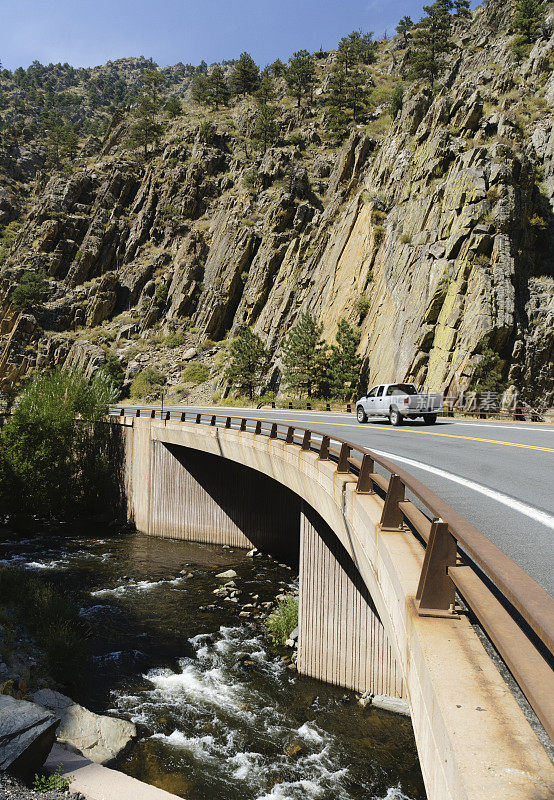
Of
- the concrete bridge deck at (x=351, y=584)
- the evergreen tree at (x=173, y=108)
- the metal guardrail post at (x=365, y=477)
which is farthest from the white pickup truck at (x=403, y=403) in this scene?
the evergreen tree at (x=173, y=108)

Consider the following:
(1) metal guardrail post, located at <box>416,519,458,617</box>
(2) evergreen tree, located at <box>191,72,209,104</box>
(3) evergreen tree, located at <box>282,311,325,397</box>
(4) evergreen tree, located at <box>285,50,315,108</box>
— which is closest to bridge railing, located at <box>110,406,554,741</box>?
(1) metal guardrail post, located at <box>416,519,458,617</box>

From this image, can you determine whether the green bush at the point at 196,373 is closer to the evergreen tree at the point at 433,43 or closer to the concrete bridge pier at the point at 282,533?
→ the concrete bridge pier at the point at 282,533

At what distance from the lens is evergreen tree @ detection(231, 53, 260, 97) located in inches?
3799

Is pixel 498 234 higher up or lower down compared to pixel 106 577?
higher up

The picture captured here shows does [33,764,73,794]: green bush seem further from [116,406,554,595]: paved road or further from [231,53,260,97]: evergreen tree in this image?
[231,53,260,97]: evergreen tree

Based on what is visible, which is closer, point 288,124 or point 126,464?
point 126,464

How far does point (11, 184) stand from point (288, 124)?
57.2 metres

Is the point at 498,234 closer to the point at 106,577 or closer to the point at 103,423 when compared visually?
the point at 103,423

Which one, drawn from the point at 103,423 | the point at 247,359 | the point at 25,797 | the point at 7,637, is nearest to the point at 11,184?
the point at 247,359

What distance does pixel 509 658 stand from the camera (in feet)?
7.04

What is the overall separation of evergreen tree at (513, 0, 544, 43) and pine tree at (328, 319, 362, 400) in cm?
3251

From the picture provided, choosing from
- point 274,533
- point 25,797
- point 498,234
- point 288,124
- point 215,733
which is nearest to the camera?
point 25,797

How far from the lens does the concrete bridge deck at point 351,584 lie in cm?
229

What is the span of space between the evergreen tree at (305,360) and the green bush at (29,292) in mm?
50202
